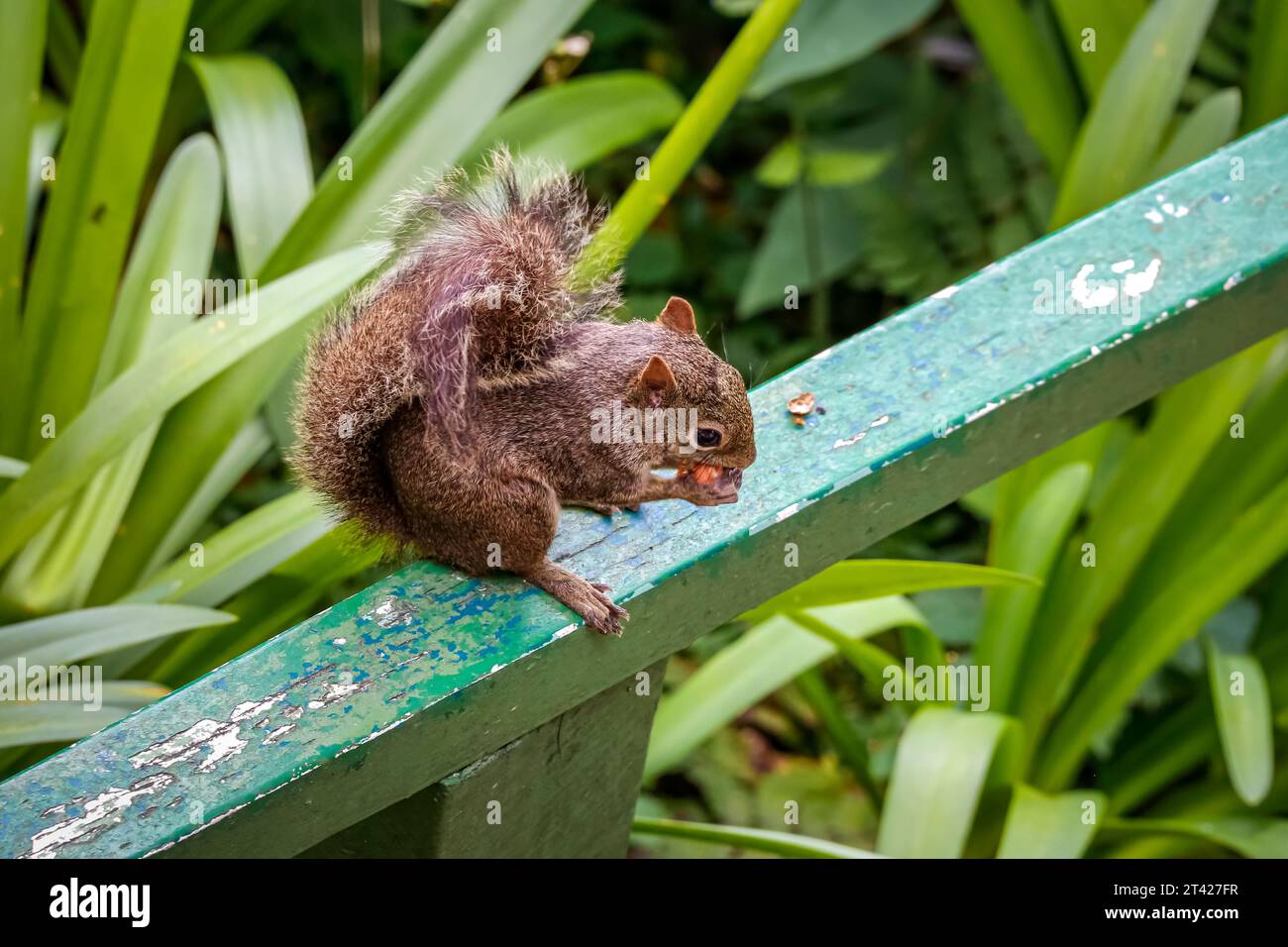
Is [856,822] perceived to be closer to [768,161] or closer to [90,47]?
[768,161]

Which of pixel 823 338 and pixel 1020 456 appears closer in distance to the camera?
pixel 1020 456

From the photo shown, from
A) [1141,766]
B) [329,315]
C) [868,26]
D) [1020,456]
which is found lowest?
[1141,766]

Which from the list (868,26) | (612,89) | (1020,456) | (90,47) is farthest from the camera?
(868,26)

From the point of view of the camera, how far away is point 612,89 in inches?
89.8

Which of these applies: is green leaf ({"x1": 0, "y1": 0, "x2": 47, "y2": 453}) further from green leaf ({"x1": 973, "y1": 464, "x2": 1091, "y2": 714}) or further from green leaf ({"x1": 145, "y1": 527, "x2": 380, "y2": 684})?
green leaf ({"x1": 973, "y1": 464, "x2": 1091, "y2": 714})

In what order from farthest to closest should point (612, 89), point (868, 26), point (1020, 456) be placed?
point (868, 26)
point (612, 89)
point (1020, 456)

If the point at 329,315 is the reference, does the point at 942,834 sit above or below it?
below

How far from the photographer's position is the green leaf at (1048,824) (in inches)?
69.2

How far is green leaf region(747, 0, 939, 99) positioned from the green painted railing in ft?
4.71

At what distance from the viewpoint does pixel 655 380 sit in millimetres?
1320

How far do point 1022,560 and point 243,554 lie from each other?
1115 millimetres

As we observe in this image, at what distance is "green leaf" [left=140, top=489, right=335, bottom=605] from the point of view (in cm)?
169

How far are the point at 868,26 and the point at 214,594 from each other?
6.45 feet

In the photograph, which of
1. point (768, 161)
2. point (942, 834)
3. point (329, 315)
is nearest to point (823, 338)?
point (768, 161)
